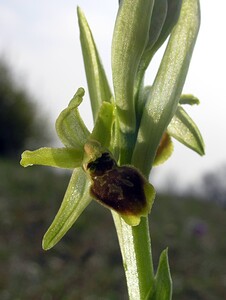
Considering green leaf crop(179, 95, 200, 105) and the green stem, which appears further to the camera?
green leaf crop(179, 95, 200, 105)

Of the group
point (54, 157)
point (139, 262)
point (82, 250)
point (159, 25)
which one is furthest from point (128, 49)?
point (82, 250)

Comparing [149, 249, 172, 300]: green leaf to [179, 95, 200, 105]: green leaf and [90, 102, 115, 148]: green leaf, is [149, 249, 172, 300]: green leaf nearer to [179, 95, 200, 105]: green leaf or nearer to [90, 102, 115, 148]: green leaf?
[90, 102, 115, 148]: green leaf

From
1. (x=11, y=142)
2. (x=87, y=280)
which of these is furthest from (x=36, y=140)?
(x=87, y=280)

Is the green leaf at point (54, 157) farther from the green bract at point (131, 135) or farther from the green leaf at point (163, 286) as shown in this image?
the green leaf at point (163, 286)

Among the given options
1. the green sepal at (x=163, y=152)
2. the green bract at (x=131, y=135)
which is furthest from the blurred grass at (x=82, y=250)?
the green bract at (x=131, y=135)

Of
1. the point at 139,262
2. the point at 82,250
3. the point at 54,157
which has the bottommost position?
the point at 82,250

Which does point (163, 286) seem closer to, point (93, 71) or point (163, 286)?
point (163, 286)

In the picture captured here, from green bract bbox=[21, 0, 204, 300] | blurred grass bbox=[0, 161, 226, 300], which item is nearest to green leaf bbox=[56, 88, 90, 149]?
green bract bbox=[21, 0, 204, 300]
